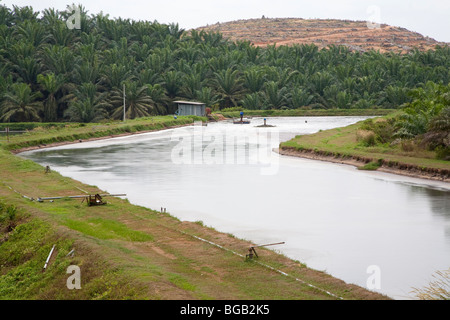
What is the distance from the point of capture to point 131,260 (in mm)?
13328

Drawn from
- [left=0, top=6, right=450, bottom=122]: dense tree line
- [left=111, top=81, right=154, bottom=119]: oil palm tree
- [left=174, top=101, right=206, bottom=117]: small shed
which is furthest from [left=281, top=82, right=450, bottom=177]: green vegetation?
[left=0, top=6, right=450, bottom=122]: dense tree line

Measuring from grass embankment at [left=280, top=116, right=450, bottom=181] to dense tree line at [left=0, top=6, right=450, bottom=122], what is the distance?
132 ft

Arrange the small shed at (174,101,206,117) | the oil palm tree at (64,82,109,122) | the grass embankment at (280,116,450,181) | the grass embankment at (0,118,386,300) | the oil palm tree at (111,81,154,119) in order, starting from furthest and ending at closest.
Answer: the small shed at (174,101,206,117) → the oil palm tree at (111,81,154,119) → the oil palm tree at (64,82,109,122) → the grass embankment at (280,116,450,181) → the grass embankment at (0,118,386,300)

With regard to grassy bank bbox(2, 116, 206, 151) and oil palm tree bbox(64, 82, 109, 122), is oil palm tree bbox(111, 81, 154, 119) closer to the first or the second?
oil palm tree bbox(64, 82, 109, 122)

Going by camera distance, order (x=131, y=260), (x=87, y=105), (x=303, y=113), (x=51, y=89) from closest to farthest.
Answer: (x=131, y=260) → (x=87, y=105) → (x=51, y=89) → (x=303, y=113)

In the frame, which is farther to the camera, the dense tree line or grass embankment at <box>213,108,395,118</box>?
grass embankment at <box>213,108,395,118</box>

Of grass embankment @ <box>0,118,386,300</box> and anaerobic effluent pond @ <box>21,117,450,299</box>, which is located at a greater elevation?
grass embankment @ <box>0,118,386,300</box>

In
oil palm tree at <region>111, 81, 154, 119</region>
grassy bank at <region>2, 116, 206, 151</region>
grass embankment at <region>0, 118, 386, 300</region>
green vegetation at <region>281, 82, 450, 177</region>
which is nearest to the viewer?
grass embankment at <region>0, 118, 386, 300</region>

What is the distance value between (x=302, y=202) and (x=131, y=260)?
1274 cm

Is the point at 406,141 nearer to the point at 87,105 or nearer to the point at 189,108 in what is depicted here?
the point at 87,105

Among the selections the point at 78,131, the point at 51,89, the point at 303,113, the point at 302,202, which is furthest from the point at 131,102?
the point at 302,202

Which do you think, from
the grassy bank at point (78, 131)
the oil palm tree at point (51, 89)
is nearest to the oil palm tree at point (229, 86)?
the grassy bank at point (78, 131)

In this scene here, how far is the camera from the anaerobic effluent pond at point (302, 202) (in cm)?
1596

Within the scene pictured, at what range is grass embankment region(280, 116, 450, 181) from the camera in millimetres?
→ 31922
